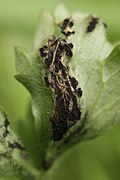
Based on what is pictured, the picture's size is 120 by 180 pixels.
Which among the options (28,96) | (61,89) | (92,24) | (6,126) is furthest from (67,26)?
(28,96)

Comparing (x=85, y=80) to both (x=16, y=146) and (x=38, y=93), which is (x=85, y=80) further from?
(x=16, y=146)

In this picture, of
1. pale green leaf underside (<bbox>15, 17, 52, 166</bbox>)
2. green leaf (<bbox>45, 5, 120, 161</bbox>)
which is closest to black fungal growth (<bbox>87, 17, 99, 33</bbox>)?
green leaf (<bbox>45, 5, 120, 161</bbox>)

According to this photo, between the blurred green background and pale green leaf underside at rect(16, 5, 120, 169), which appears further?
the blurred green background

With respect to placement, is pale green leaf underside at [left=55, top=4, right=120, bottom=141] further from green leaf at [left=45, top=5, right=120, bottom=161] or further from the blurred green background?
the blurred green background

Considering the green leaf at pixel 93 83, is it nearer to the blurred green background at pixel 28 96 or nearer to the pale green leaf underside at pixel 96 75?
the pale green leaf underside at pixel 96 75

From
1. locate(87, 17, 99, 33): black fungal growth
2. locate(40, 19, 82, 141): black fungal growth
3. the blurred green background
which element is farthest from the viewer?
the blurred green background

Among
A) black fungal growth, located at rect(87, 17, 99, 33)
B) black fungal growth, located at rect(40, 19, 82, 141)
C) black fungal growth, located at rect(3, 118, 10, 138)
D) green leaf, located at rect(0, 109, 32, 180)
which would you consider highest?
black fungal growth, located at rect(87, 17, 99, 33)
